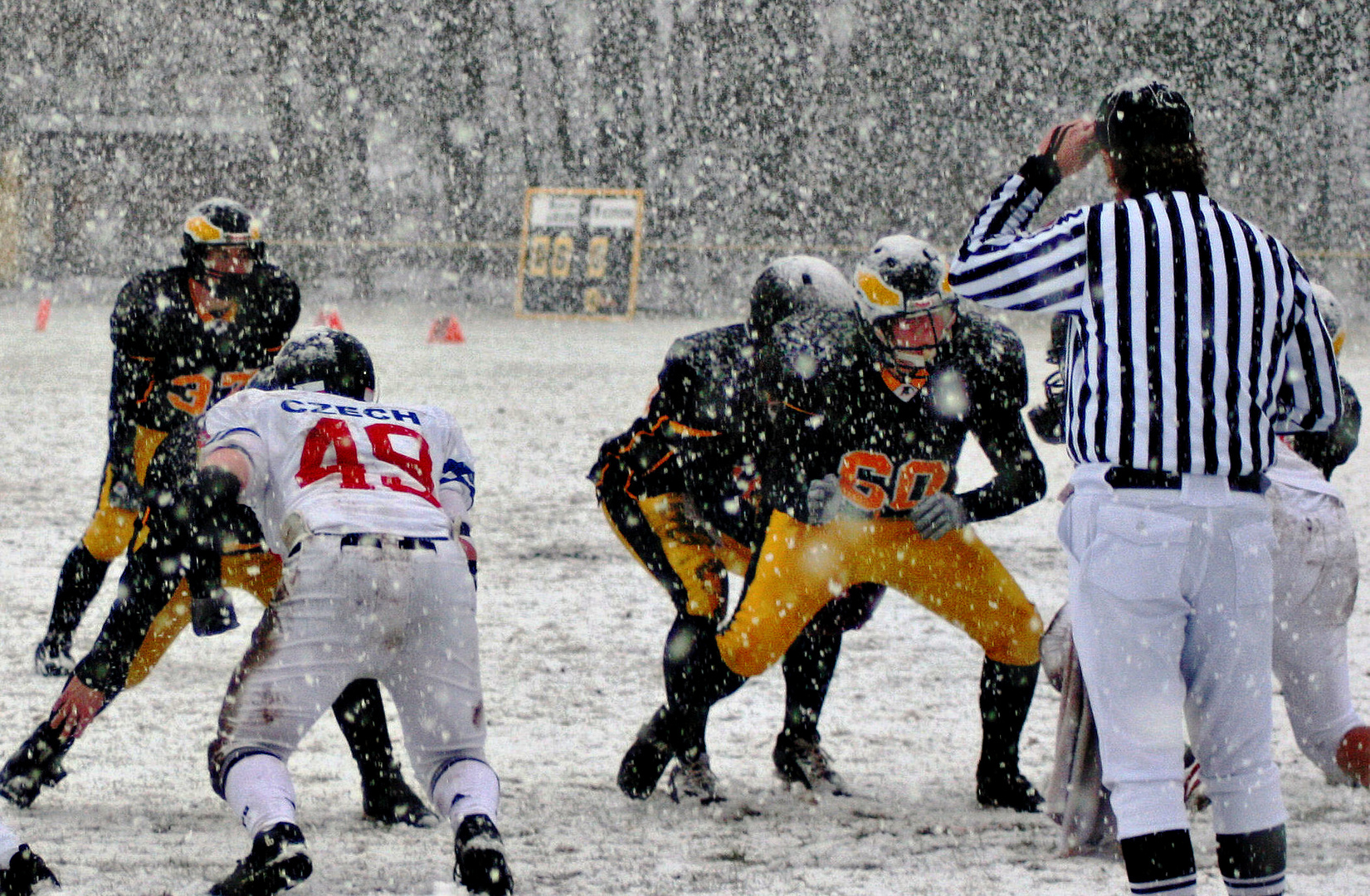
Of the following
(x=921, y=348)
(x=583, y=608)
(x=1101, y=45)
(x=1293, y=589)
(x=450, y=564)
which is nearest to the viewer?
(x=450, y=564)

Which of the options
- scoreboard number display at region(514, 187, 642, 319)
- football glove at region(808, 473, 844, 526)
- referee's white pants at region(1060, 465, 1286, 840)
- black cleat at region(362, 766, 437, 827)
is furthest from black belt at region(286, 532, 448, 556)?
scoreboard number display at region(514, 187, 642, 319)

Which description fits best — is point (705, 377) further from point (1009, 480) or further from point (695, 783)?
point (695, 783)

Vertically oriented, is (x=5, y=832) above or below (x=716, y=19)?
below

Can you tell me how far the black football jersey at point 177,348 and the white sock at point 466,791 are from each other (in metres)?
2.58

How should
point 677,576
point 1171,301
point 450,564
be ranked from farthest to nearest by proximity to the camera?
point 677,576, point 450,564, point 1171,301

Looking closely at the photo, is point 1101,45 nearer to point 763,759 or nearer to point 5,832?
point 763,759

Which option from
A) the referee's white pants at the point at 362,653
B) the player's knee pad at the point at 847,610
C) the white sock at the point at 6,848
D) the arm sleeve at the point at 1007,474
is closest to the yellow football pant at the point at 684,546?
the player's knee pad at the point at 847,610

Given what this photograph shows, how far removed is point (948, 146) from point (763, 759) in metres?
21.3

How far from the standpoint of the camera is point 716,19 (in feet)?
83.4

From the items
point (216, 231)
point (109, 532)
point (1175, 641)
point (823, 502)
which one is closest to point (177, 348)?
point (216, 231)

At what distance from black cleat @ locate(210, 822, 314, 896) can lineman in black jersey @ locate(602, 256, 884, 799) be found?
1473mm

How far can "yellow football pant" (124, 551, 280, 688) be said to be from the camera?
4023 millimetres

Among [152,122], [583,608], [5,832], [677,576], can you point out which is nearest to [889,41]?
[152,122]

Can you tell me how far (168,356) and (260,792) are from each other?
9.00 feet
